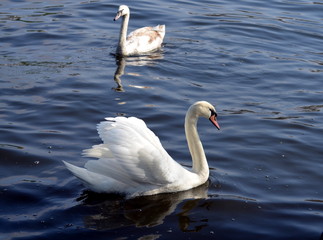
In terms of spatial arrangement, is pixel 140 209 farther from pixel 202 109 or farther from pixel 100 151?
pixel 202 109

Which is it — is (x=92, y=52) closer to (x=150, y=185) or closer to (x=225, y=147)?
(x=225, y=147)

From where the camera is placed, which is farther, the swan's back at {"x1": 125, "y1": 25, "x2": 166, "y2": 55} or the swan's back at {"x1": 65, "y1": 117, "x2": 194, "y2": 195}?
the swan's back at {"x1": 125, "y1": 25, "x2": 166, "y2": 55}

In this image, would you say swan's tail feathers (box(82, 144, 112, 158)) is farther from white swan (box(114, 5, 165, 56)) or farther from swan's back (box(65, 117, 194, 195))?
white swan (box(114, 5, 165, 56))

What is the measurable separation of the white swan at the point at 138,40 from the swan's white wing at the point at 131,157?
705cm

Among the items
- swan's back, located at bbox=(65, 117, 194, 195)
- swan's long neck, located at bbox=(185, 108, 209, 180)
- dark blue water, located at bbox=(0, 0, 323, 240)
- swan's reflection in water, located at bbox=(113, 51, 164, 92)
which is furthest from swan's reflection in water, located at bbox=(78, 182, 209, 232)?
swan's reflection in water, located at bbox=(113, 51, 164, 92)

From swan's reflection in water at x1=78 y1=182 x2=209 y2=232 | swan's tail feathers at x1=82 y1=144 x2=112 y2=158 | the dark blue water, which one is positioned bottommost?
swan's reflection in water at x1=78 y1=182 x2=209 y2=232

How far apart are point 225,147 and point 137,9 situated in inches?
400

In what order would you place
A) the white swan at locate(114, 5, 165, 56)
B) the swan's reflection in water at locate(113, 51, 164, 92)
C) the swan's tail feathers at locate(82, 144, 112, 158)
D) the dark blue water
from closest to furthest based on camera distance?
1. the dark blue water
2. the swan's tail feathers at locate(82, 144, 112, 158)
3. the swan's reflection in water at locate(113, 51, 164, 92)
4. the white swan at locate(114, 5, 165, 56)

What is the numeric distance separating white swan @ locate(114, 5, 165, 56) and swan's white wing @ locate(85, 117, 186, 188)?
7052 millimetres

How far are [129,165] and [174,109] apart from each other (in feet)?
12.5

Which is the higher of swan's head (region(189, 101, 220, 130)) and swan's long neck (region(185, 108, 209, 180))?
swan's head (region(189, 101, 220, 130))

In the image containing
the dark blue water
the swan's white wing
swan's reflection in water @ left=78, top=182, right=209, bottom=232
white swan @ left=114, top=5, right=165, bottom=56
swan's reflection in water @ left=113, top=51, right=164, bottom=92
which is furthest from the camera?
white swan @ left=114, top=5, right=165, bottom=56

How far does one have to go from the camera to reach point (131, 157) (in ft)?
29.0

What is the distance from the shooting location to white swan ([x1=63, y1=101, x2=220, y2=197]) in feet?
28.9
